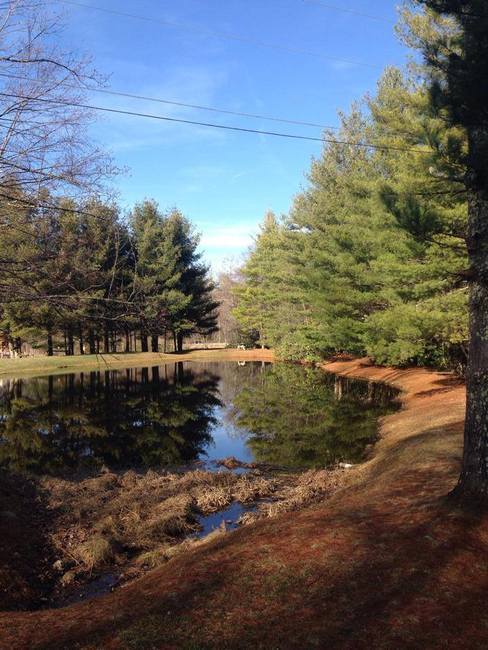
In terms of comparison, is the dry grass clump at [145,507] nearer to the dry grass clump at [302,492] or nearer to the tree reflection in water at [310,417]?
the dry grass clump at [302,492]

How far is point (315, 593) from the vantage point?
14.8 feet

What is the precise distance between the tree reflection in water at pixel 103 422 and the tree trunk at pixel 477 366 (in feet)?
30.0

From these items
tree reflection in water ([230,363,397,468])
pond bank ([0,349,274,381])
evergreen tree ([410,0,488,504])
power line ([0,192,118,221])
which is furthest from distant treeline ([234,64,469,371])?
pond bank ([0,349,274,381])

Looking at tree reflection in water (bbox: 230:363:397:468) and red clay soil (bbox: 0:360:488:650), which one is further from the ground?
red clay soil (bbox: 0:360:488:650)

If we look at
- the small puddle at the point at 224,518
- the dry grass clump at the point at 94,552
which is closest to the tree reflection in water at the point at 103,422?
the small puddle at the point at 224,518

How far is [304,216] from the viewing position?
37625 millimetres

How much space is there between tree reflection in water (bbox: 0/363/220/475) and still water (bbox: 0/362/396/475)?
3 centimetres

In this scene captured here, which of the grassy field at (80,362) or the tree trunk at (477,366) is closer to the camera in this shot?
the tree trunk at (477,366)

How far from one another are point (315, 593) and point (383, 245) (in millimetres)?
19787

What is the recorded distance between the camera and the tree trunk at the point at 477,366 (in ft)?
17.9

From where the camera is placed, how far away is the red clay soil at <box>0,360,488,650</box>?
152 inches

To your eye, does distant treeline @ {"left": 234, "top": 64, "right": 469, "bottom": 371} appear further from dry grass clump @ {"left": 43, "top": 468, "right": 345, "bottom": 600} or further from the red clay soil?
Result: dry grass clump @ {"left": 43, "top": 468, "right": 345, "bottom": 600}

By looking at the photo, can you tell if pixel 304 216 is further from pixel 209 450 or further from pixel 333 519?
pixel 333 519

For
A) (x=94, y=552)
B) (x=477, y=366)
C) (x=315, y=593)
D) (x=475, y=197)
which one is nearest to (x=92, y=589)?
(x=94, y=552)
